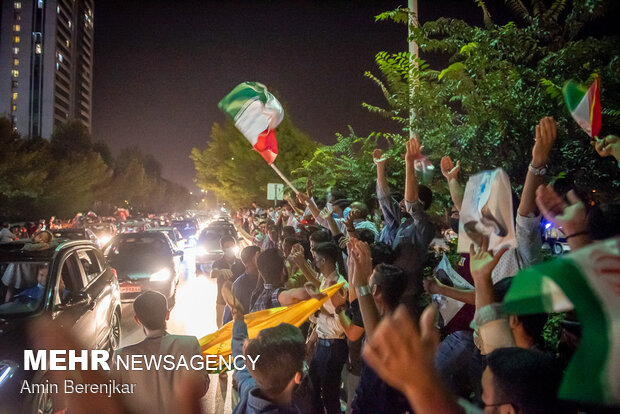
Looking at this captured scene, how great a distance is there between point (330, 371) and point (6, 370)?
2.75 meters

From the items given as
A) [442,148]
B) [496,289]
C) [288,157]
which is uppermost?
[288,157]

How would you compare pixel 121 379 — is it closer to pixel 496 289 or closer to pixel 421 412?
pixel 421 412

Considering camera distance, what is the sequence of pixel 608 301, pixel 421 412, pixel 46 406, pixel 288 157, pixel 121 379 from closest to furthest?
pixel 608 301
pixel 421 412
pixel 121 379
pixel 46 406
pixel 288 157

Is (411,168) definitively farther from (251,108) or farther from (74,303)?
(74,303)

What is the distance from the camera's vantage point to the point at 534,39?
432 cm

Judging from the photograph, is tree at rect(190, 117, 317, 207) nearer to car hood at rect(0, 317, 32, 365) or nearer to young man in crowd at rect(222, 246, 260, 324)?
young man in crowd at rect(222, 246, 260, 324)

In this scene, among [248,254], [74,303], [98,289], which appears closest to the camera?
[74,303]

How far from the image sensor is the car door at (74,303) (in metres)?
4.77

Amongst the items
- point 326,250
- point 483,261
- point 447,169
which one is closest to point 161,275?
point 326,250

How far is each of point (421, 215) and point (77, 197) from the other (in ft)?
157

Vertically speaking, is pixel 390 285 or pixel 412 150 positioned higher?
pixel 412 150

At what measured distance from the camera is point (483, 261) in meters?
2.25

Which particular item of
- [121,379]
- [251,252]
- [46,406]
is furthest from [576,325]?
[46,406]

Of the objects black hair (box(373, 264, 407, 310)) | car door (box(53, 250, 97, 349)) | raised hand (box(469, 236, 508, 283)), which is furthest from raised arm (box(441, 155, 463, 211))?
car door (box(53, 250, 97, 349))
